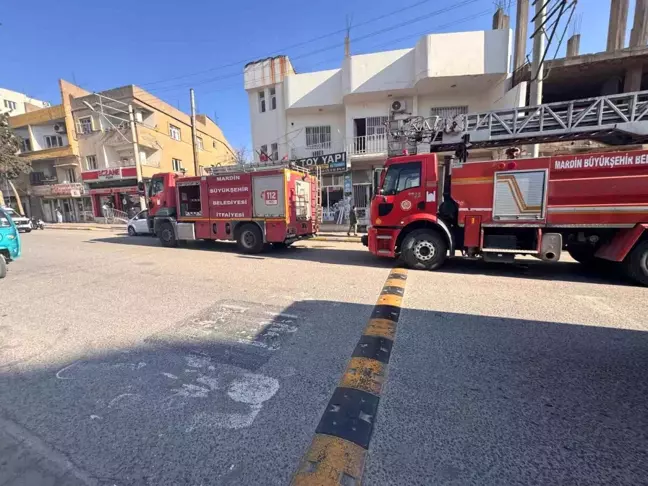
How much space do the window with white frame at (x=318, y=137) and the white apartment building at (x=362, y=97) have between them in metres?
0.06

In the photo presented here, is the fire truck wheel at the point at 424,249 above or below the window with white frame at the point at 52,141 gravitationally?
below

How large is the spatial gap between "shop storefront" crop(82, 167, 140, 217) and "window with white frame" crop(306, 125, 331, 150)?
51.0 feet

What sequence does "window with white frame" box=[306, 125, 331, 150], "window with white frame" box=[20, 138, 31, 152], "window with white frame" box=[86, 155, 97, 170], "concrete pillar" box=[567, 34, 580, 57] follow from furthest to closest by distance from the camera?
"window with white frame" box=[20, 138, 31, 152] < "window with white frame" box=[86, 155, 97, 170] < "concrete pillar" box=[567, 34, 580, 57] < "window with white frame" box=[306, 125, 331, 150]

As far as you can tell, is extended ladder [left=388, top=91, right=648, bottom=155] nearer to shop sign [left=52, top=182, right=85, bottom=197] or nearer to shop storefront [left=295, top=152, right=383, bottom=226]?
shop storefront [left=295, top=152, right=383, bottom=226]

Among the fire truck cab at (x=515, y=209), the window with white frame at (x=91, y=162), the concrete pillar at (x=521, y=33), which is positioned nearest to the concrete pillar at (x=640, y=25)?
the concrete pillar at (x=521, y=33)

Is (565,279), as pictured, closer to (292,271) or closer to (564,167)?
(564,167)

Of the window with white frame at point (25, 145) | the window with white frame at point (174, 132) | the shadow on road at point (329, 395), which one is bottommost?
the shadow on road at point (329, 395)

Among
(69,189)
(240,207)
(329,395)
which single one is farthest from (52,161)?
(329,395)

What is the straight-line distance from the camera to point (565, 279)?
6039 millimetres

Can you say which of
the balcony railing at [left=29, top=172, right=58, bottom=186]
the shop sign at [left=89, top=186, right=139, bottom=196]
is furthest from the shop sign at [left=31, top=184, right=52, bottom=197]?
the shop sign at [left=89, top=186, right=139, bottom=196]

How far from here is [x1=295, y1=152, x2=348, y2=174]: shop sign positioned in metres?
16.7

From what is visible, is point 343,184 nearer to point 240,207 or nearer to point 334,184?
point 334,184

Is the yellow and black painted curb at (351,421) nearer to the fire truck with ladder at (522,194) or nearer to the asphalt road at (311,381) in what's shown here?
the asphalt road at (311,381)

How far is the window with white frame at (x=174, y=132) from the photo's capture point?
28.1 metres
